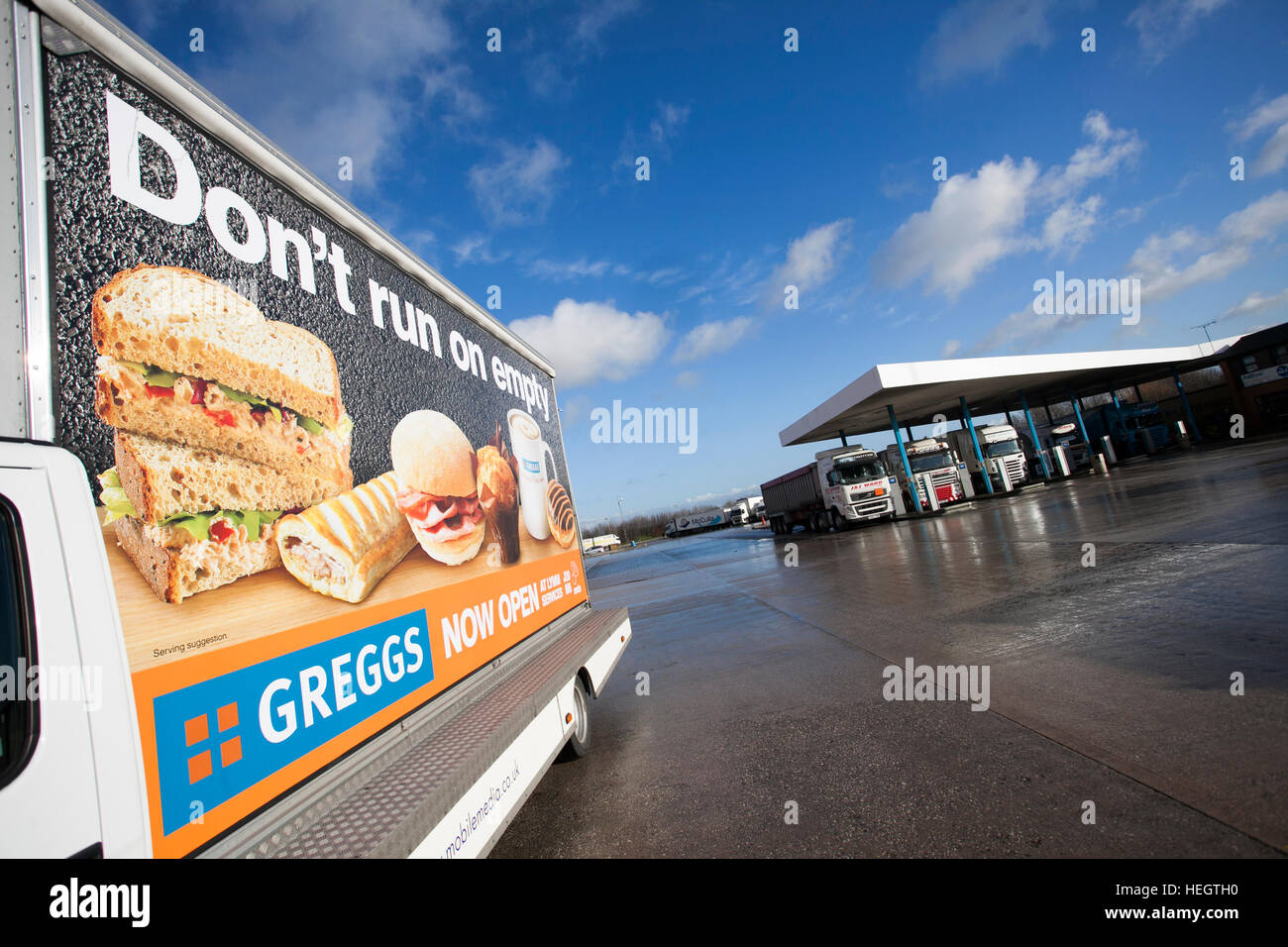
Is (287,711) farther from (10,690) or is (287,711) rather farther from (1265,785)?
(1265,785)

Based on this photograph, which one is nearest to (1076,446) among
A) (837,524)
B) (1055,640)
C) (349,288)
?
(837,524)

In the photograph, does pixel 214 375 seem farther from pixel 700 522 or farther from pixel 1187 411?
pixel 700 522

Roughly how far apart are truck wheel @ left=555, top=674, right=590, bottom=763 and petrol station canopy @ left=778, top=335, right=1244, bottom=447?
877 inches

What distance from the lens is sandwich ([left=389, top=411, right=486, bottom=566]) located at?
10.9 feet

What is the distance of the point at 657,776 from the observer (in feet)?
14.8

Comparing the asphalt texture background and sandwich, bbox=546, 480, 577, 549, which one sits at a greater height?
sandwich, bbox=546, 480, 577, 549

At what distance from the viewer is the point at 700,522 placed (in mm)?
88250

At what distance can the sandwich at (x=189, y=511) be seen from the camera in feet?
6.06

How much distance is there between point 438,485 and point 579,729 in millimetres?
2582

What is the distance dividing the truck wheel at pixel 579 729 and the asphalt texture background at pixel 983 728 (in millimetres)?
115

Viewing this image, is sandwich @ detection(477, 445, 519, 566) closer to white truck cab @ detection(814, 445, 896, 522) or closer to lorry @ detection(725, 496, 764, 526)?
white truck cab @ detection(814, 445, 896, 522)

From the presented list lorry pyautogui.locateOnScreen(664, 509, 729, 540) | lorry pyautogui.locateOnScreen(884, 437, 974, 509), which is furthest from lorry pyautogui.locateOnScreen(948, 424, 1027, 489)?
lorry pyautogui.locateOnScreen(664, 509, 729, 540)

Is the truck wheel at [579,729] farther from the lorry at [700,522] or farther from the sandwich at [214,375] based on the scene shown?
the lorry at [700,522]
